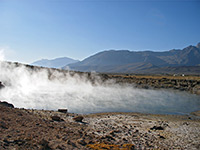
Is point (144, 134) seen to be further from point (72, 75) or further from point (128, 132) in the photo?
point (72, 75)

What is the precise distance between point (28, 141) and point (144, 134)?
6.01m

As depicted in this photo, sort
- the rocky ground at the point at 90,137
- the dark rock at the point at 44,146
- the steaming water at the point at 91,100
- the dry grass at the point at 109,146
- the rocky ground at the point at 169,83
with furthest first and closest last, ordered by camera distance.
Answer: the rocky ground at the point at 169,83
the steaming water at the point at 91,100
the dry grass at the point at 109,146
the rocky ground at the point at 90,137
the dark rock at the point at 44,146

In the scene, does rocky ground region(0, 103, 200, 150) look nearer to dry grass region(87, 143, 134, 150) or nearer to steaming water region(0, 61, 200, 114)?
dry grass region(87, 143, 134, 150)

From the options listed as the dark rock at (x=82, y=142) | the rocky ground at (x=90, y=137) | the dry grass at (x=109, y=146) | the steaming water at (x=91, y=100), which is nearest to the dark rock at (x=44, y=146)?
the rocky ground at (x=90, y=137)

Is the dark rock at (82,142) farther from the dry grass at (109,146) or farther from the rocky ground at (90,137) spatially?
the dry grass at (109,146)

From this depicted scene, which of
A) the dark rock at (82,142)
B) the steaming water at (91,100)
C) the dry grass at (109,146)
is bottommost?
the steaming water at (91,100)

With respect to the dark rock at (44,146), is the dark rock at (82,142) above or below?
below

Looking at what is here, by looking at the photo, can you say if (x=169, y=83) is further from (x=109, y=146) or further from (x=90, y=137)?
(x=109, y=146)

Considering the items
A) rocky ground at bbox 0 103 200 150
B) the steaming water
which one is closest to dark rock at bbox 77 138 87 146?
rocky ground at bbox 0 103 200 150

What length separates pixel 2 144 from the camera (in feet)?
19.6

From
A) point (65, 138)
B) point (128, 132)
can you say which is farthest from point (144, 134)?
point (65, 138)

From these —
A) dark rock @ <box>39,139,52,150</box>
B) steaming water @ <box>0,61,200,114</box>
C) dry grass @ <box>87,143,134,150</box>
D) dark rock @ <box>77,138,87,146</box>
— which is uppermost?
dark rock @ <box>39,139,52,150</box>

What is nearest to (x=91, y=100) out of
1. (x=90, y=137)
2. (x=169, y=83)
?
(x=90, y=137)

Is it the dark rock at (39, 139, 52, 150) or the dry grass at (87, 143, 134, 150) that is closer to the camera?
the dark rock at (39, 139, 52, 150)
